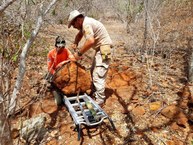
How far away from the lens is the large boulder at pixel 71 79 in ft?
12.1

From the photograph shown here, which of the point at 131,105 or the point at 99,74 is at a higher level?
the point at 99,74

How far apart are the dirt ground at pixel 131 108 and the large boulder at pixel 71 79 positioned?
356 millimetres

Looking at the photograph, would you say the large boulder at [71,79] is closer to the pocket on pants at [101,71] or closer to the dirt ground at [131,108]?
the pocket on pants at [101,71]

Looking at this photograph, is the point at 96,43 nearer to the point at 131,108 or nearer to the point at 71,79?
the point at 71,79

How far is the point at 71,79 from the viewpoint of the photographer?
147 inches

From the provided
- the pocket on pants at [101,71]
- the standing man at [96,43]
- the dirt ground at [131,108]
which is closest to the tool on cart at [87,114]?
the dirt ground at [131,108]

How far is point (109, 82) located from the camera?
4855 mm

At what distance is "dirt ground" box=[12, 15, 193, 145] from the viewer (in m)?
3.15

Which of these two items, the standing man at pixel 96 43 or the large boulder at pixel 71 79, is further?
the large boulder at pixel 71 79

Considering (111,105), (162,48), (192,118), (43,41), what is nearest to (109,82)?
(111,105)

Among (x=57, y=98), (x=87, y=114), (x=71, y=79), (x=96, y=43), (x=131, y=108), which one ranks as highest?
(x=96, y=43)

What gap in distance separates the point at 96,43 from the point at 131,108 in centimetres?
127

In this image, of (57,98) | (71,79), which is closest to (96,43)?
(71,79)

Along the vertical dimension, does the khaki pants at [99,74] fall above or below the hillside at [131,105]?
above
